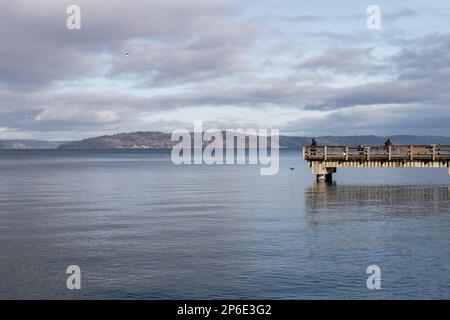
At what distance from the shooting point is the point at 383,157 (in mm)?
58906

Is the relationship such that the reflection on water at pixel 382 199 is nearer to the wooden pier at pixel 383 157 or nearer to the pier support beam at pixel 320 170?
the pier support beam at pixel 320 170

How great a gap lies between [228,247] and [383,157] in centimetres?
3581

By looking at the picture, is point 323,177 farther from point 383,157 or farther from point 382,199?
point 382,199

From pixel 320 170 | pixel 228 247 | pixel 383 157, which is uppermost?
pixel 383 157

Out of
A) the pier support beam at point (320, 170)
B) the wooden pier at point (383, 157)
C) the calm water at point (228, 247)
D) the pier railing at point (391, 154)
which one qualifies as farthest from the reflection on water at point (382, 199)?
the pier railing at point (391, 154)

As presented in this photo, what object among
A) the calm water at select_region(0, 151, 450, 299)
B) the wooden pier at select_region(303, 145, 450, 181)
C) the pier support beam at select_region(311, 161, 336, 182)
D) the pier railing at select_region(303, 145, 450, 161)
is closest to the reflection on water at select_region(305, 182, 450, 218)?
the calm water at select_region(0, 151, 450, 299)

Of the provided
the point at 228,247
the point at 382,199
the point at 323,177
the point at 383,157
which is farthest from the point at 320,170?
the point at 228,247

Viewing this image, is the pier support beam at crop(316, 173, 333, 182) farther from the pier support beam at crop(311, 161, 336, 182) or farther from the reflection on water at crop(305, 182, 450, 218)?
the reflection on water at crop(305, 182, 450, 218)

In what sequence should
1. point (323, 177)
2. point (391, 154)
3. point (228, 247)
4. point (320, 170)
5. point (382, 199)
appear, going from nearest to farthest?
point (228, 247) < point (382, 199) < point (391, 154) < point (320, 170) < point (323, 177)

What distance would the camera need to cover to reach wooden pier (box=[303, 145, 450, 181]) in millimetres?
57438

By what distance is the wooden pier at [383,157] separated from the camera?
2261 inches

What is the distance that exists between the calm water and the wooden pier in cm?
866

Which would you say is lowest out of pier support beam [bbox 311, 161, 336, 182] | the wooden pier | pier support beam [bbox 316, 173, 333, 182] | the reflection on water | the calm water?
the calm water
